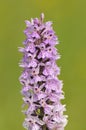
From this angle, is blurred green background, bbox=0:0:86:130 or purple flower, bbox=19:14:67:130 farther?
blurred green background, bbox=0:0:86:130

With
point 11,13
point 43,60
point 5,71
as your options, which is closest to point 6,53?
point 5,71

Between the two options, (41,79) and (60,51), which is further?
(60,51)

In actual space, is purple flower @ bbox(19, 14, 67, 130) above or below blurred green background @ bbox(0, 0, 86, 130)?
below

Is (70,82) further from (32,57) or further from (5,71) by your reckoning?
(32,57)

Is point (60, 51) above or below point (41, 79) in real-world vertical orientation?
above
